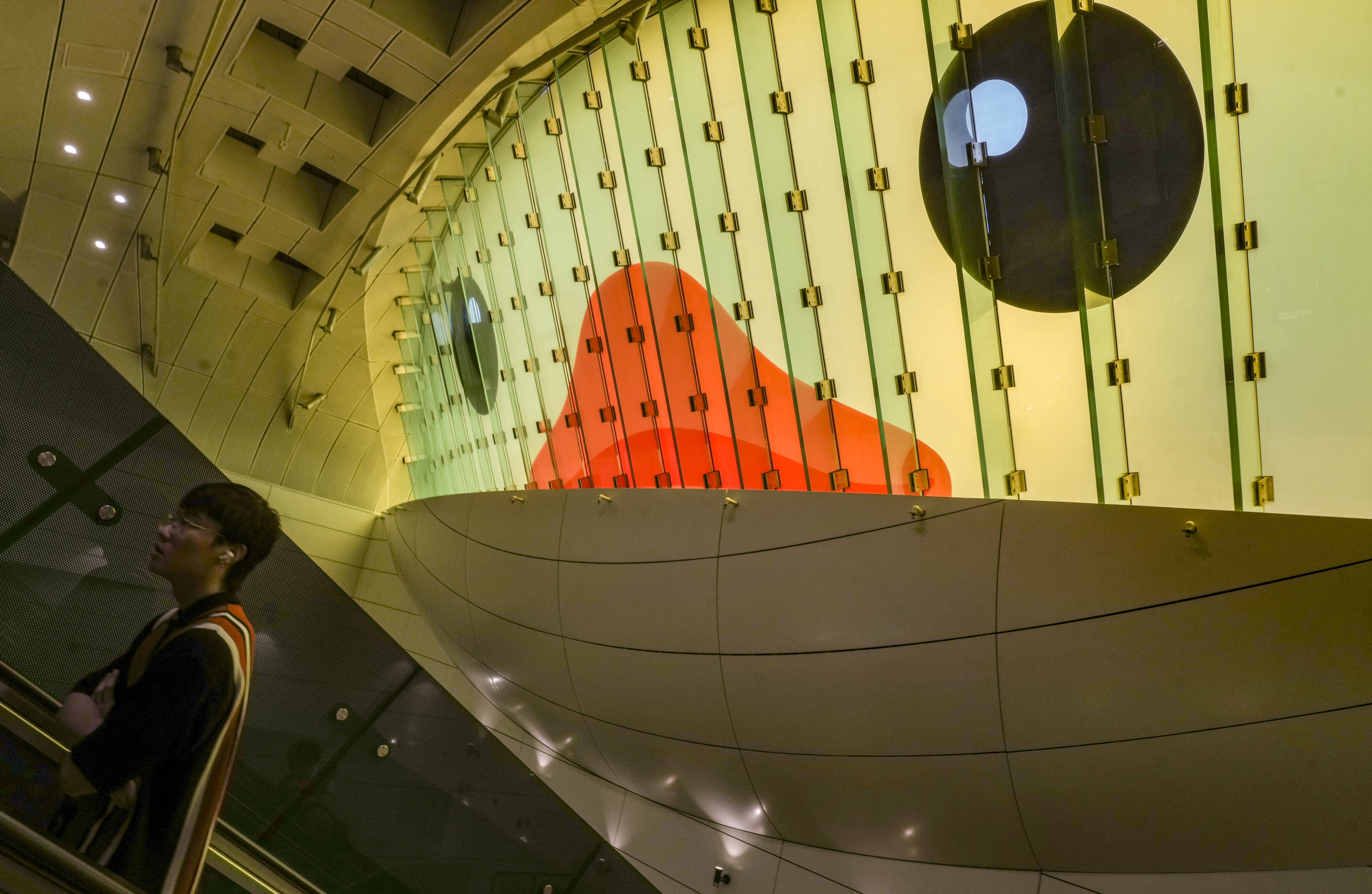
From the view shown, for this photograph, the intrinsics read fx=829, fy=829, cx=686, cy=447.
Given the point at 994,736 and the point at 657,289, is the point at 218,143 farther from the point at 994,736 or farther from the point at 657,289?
the point at 994,736

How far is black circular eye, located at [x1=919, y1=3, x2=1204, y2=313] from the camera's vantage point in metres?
5.86

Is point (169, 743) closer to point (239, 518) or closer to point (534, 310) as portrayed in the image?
point (239, 518)

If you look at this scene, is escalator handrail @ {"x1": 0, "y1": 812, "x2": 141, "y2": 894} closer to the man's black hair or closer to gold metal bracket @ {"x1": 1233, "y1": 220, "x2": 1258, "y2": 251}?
the man's black hair

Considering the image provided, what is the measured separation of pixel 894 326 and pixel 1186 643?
348 cm

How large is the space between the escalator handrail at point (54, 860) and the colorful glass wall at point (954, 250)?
622 centimetres

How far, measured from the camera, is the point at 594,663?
37.5 ft

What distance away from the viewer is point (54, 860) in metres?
1.90

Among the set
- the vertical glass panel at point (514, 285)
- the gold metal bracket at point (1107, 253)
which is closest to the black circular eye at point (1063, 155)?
the gold metal bracket at point (1107, 253)

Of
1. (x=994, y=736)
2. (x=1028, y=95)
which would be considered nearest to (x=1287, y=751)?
(x=994, y=736)

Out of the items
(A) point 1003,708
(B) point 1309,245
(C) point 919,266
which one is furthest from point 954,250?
(A) point 1003,708

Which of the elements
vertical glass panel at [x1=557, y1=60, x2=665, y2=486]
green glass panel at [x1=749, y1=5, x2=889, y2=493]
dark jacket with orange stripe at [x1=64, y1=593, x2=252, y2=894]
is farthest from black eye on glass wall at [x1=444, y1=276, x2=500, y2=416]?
dark jacket with orange stripe at [x1=64, y1=593, x2=252, y2=894]

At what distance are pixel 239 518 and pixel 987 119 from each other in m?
6.21

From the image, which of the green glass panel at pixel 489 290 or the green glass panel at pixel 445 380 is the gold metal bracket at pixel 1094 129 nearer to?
the green glass panel at pixel 489 290

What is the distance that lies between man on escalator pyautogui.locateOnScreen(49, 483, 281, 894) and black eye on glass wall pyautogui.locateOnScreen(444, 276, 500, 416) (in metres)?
10.8
